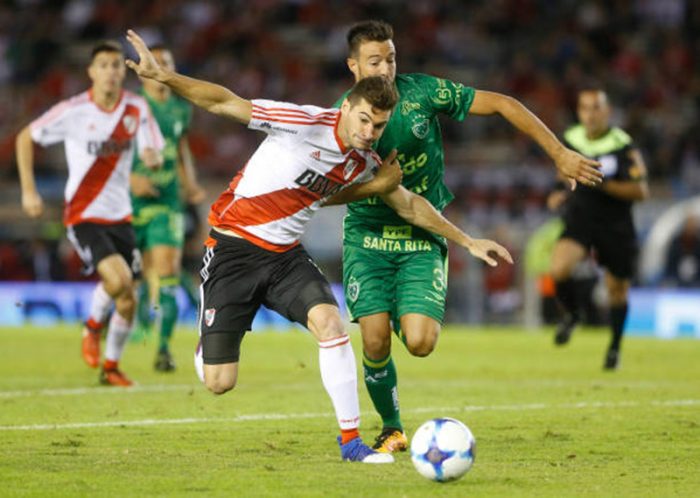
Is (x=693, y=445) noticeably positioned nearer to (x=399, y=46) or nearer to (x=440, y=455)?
(x=440, y=455)

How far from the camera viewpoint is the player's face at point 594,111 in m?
14.0

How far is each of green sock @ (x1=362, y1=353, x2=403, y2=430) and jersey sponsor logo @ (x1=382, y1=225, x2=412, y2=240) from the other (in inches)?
28.1

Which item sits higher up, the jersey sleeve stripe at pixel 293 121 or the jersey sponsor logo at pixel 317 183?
the jersey sleeve stripe at pixel 293 121

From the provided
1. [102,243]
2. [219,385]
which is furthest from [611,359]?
[219,385]

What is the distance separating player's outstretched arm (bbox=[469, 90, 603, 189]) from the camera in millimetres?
7652

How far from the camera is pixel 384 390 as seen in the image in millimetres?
8234

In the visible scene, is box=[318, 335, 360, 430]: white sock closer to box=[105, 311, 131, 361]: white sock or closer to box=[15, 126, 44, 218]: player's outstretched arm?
box=[15, 126, 44, 218]: player's outstretched arm

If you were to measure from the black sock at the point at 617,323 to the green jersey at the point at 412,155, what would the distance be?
5.77m

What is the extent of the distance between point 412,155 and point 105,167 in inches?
175

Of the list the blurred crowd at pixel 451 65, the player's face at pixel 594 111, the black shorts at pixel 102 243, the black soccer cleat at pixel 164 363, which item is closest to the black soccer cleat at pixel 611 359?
the player's face at pixel 594 111

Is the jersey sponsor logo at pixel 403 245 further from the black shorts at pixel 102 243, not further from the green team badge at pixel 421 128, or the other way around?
the black shorts at pixel 102 243

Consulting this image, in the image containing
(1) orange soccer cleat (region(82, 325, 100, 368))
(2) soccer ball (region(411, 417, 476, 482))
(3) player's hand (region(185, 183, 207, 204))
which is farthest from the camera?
(3) player's hand (region(185, 183, 207, 204))

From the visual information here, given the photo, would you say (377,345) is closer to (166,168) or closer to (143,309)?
(166,168)

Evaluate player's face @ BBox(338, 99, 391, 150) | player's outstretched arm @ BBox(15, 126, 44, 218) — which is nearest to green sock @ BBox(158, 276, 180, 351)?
player's outstretched arm @ BBox(15, 126, 44, 218)
